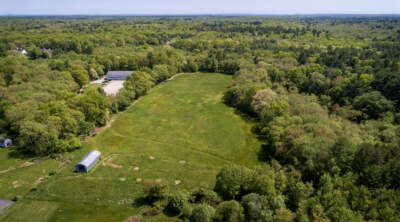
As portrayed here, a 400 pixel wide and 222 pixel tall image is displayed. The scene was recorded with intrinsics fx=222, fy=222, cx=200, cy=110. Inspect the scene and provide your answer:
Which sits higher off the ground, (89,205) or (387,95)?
(387,95)

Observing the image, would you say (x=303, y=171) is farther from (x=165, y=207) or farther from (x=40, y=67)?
(x=40, y=67)

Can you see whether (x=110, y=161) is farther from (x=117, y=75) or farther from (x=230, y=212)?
(x=117, y=75)

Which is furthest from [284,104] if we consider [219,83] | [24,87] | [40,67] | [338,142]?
[40,67]

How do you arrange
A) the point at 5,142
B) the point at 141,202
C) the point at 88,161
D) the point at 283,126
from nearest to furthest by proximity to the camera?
the point at 141,202 → the point at 88,161 → the point at 5,142 → the point at 283,126

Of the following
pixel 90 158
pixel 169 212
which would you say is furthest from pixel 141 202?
pixel 90 158

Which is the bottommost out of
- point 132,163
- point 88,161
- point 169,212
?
point 169,212

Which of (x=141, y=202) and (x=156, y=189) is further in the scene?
(x=141, y=202)

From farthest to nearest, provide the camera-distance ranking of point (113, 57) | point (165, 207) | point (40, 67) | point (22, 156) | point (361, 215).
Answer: point (113, 57) → point (40, 67) → point (22, 156) → point (165, 207) → point (361, 215)
